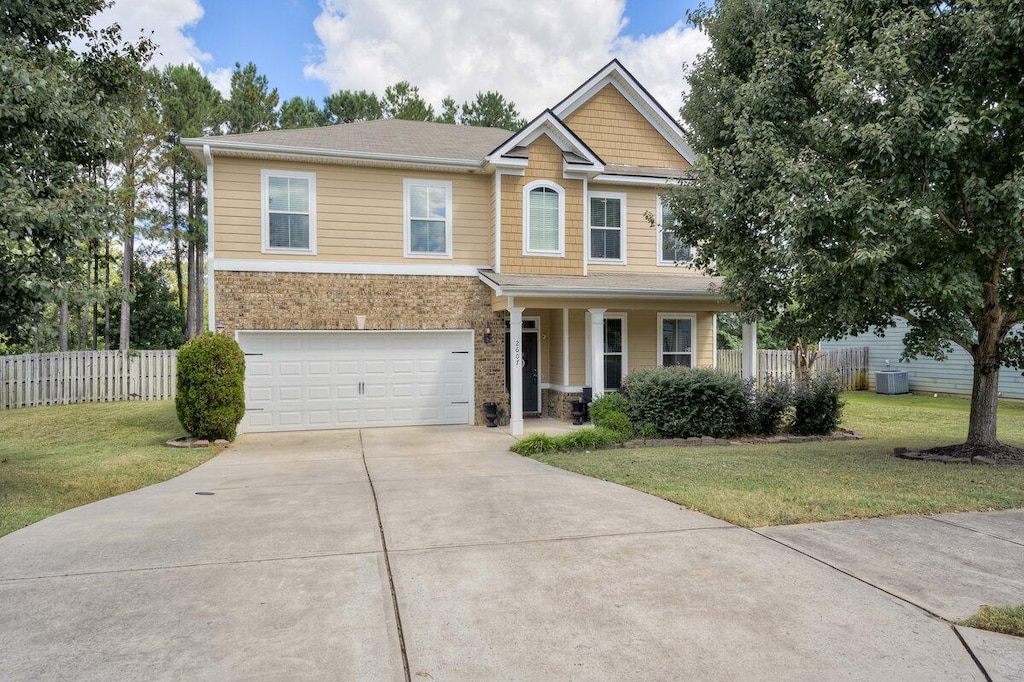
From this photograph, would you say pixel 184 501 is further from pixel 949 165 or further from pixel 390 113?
pixel 390 113

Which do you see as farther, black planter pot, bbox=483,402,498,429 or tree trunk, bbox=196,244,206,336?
tree trunk, bbox=196,244,206,336

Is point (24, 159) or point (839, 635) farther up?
point (24, 159)

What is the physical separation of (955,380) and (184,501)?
2258 centimetres

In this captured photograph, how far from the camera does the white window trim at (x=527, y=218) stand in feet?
45.6

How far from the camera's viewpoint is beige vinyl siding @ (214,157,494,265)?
41.4 ft

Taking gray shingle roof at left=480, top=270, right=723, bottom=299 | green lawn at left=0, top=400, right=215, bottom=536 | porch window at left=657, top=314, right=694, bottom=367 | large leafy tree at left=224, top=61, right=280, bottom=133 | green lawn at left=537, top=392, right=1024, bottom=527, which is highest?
large leafy tree at left=224, top=61, right=280, bottom=133

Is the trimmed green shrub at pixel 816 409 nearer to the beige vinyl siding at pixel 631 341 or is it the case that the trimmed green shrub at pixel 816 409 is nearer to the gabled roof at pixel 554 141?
the beige vinyl siding at pixel 631 341

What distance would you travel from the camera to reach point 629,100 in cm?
1580

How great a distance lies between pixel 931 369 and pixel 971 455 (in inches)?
539

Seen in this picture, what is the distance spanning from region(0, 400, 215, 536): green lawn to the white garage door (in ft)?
6.59

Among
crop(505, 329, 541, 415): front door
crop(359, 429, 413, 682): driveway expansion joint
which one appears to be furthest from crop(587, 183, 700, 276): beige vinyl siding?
crop(359, 429, 413, 682): driveway expansion joint

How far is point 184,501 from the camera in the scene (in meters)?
7.05

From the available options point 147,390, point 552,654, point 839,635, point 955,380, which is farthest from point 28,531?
point 955,380

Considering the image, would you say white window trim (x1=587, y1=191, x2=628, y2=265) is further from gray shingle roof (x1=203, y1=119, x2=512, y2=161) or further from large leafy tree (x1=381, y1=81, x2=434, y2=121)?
large leafy tree (x1=381, y1=81, x2=434, y2=121)
